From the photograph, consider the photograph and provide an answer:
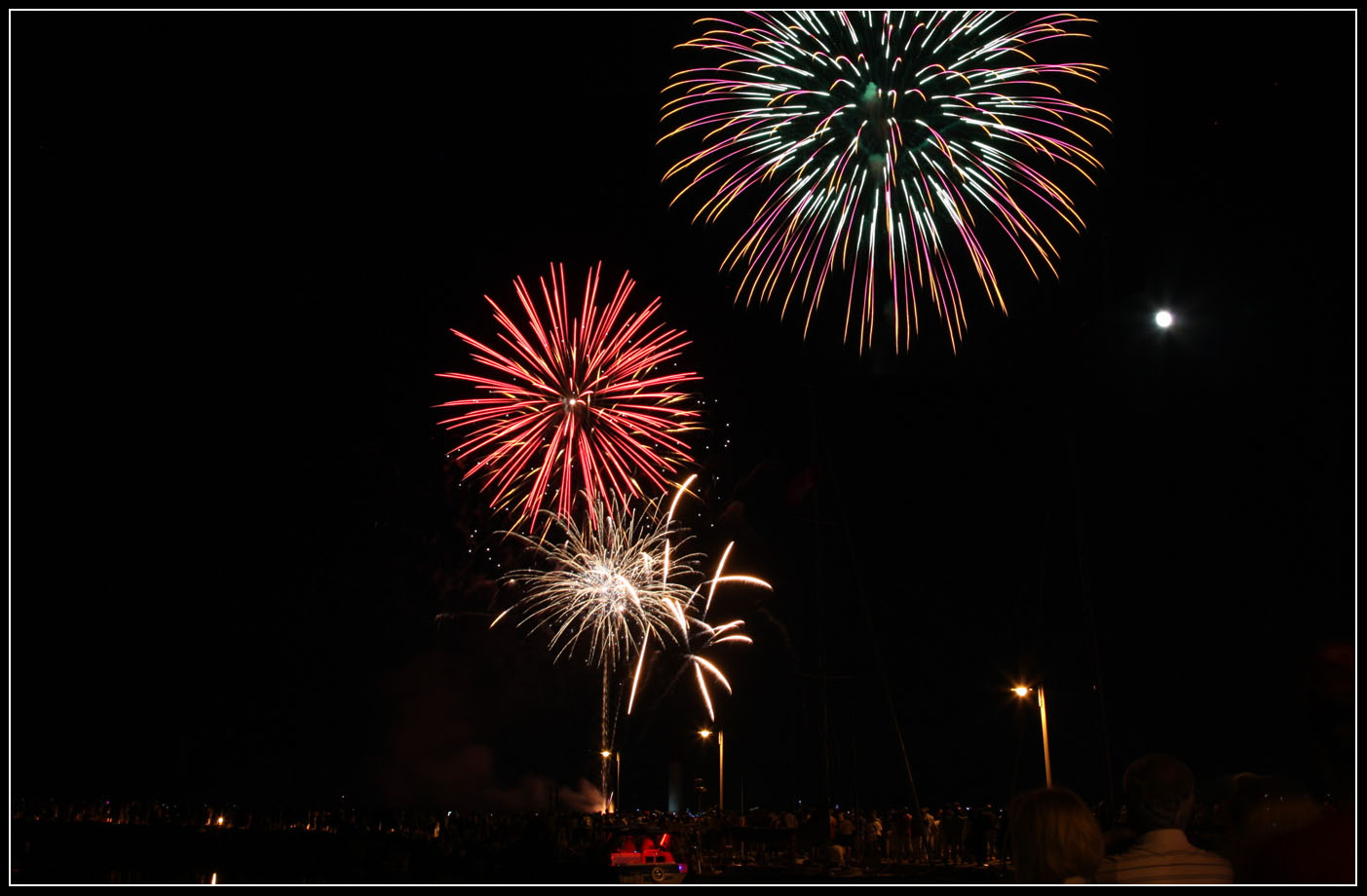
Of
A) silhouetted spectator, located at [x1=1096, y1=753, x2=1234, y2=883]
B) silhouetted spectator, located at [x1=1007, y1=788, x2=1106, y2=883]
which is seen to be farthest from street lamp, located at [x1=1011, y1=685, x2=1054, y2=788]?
silhouetted spectator, located at [x1=1007, y1=788, x2=1106, y2=883]

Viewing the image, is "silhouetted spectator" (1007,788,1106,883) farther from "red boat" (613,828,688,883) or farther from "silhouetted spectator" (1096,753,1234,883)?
"red boat" (613,828,688,883)

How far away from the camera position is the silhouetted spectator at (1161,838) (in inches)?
150

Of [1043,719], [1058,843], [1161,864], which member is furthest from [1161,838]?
[1043,719]

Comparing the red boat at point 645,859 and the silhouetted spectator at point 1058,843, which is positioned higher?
the silhouetted spectator at point 1058,843

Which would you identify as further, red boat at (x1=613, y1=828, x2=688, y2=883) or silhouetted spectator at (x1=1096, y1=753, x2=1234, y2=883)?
red boat at (x1=613, y1=828, x2=688, y2=883)

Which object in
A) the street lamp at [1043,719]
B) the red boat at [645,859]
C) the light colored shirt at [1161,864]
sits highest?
the street lamp at [1043,719]

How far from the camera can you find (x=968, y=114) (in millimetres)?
18250

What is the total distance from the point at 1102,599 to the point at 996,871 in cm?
1572

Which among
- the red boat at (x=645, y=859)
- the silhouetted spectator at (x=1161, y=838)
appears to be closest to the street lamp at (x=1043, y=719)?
the red boat at (x=645, y=859)

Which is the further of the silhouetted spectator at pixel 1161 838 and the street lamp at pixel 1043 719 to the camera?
the street lamp at pixel 1043 719

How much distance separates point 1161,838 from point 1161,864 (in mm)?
88

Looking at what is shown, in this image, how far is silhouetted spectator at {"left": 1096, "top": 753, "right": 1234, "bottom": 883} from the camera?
3820mm

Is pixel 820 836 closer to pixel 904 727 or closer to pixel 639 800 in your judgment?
pixel 904 727

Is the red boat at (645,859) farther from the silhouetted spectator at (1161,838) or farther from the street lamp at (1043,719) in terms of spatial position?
the silhouetted spectator at (1161,838)
